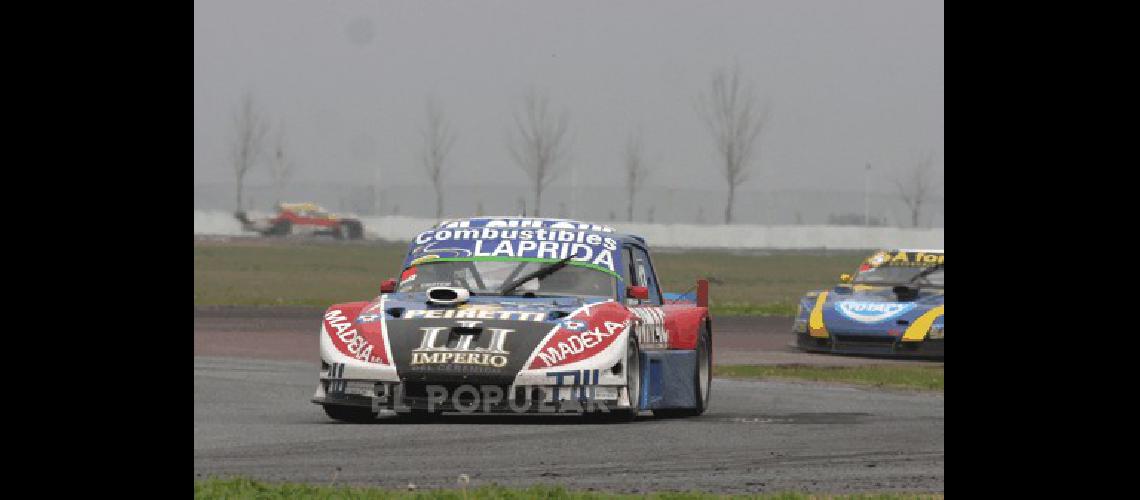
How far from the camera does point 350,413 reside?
40.0 feet

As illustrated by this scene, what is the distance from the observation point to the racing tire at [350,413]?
1198cm

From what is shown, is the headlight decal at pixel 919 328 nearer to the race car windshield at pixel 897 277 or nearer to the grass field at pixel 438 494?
the race car windshield at pixel 897 277

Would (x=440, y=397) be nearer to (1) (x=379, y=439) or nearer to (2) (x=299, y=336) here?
(1) (x=379, y=439)

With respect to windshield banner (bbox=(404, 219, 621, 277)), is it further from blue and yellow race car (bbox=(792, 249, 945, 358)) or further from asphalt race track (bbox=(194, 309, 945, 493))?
blue and yellow race car (bbox=(792, 249, 945, 358))

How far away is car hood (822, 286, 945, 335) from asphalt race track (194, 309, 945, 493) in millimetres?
4707

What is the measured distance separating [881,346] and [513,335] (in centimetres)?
1003

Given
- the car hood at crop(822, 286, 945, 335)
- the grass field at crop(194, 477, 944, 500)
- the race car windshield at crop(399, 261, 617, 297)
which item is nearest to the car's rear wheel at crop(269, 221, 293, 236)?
the car hood at crop(822, 286, 945, 335)

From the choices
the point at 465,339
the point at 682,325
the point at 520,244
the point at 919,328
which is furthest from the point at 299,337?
the point at 465,339

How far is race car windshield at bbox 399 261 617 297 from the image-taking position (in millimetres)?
13078

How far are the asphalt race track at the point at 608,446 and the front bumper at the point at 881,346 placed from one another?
465 cm

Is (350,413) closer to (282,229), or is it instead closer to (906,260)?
(906,260)

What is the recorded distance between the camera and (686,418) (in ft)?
43.6
